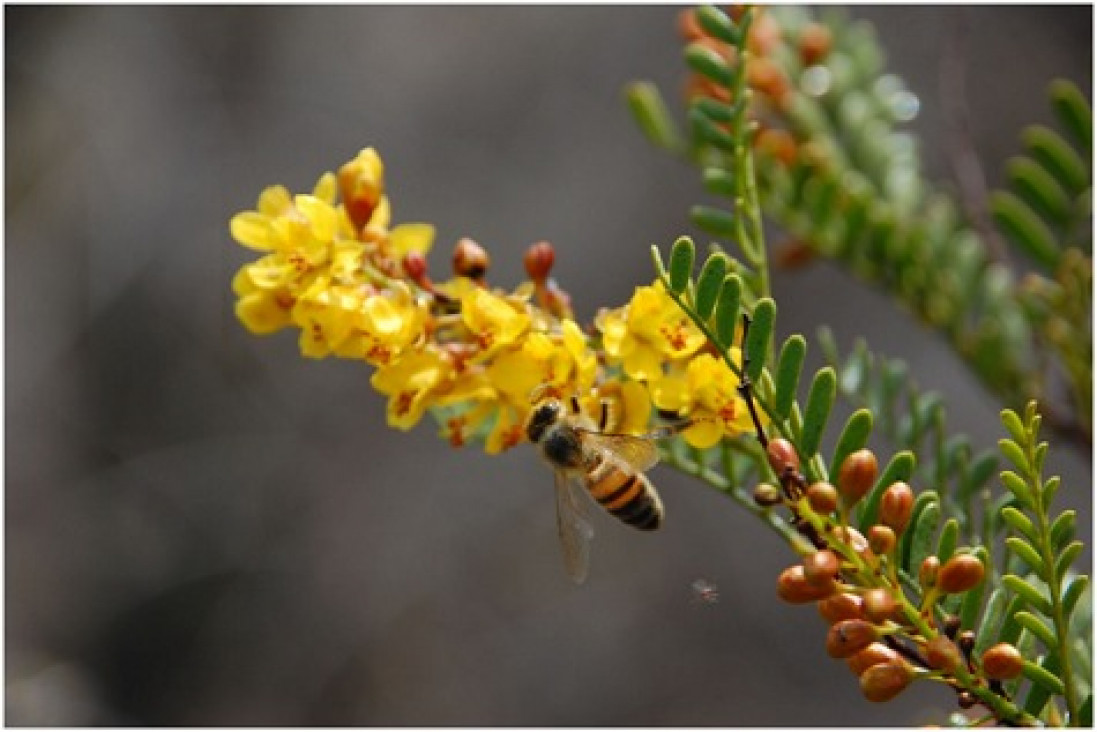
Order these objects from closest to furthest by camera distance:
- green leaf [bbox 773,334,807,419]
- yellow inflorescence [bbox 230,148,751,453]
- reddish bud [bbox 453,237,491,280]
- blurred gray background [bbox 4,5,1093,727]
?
1. green leaf [bbox 773,334,807,419]
2. yellow inflorescence [bbox 230,148,751,453]
3. reddish bud [bbox 453,237,491,280]
4. blurred gray background [bbox 4,5,1093,727]

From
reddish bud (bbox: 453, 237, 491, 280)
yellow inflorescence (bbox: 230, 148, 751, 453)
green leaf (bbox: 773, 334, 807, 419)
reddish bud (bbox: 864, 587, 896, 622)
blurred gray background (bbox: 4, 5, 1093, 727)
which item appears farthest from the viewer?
blurred gray background (bbox: 4, 5, 1093, 727)

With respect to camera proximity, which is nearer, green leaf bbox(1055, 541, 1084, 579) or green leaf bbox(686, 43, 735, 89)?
green leaf bbox(1055, 541, 1084, 579)

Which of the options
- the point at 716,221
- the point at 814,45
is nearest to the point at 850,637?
the point at 716,221

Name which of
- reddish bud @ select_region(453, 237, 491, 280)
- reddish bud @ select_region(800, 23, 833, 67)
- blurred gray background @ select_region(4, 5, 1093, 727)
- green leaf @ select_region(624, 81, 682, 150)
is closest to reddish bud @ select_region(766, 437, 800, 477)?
reddish bud @ select_region(453, 237, 491, 280)

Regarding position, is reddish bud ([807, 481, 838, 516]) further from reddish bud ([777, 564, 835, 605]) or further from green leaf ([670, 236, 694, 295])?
green leaf ([670, 236, 694, 295])

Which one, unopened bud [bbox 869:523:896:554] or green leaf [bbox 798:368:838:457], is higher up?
green leaf [bbox 798:368:838:457]

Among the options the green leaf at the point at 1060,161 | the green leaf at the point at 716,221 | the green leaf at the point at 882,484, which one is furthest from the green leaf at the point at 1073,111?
the green leaf at the point at 882,484

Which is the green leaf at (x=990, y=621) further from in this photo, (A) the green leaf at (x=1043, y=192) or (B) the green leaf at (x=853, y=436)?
(A) the green leaf at (x=1043, y=192)

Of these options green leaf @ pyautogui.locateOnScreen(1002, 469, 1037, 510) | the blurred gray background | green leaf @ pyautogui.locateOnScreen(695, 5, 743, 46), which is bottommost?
the blurred gray background
